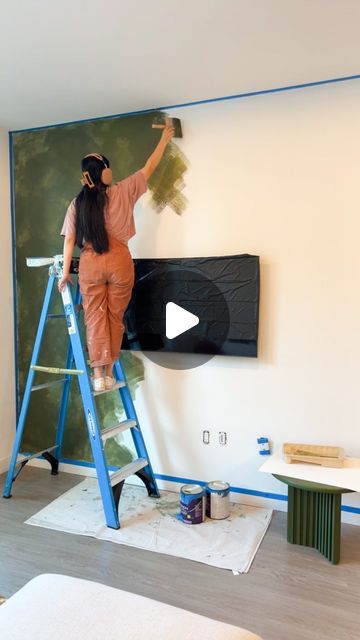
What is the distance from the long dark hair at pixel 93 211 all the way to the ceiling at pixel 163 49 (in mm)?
467

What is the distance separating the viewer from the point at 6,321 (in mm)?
3676

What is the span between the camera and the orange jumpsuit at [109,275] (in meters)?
2.82

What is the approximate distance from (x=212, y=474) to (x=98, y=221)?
1772 millimetres

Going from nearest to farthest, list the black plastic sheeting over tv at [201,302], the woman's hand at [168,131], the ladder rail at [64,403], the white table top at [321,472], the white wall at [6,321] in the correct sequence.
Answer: the white table top at [321,472] → the black plastic sheeting over tv at [201,302] → the woman's hand at [168,131] → the ladder rail at [64,403] → the white wall at [6,321]

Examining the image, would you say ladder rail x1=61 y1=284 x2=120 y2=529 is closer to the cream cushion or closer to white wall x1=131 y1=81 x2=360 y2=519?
white wall x1=131 y1=81 x2=360 y2=519

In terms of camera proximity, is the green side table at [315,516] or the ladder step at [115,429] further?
the ladder step at [115,429]

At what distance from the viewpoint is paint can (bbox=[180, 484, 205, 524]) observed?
2.74 metres

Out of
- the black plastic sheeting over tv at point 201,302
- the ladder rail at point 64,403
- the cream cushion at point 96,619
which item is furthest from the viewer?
the ladder rail at point 64,403

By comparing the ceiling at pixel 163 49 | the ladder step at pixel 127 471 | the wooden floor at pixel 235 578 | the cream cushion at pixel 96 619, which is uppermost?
the ceiling at pixel 163 49

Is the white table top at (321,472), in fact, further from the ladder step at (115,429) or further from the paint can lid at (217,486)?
the ladder step at (115,429)

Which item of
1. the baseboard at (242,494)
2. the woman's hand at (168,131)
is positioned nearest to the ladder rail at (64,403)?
the baseboard at (242,494)

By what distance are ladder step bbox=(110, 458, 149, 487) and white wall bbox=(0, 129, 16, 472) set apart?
1.24 m

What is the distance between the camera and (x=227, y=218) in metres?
2.99

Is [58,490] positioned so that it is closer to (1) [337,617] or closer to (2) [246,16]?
(1) [337,617]
